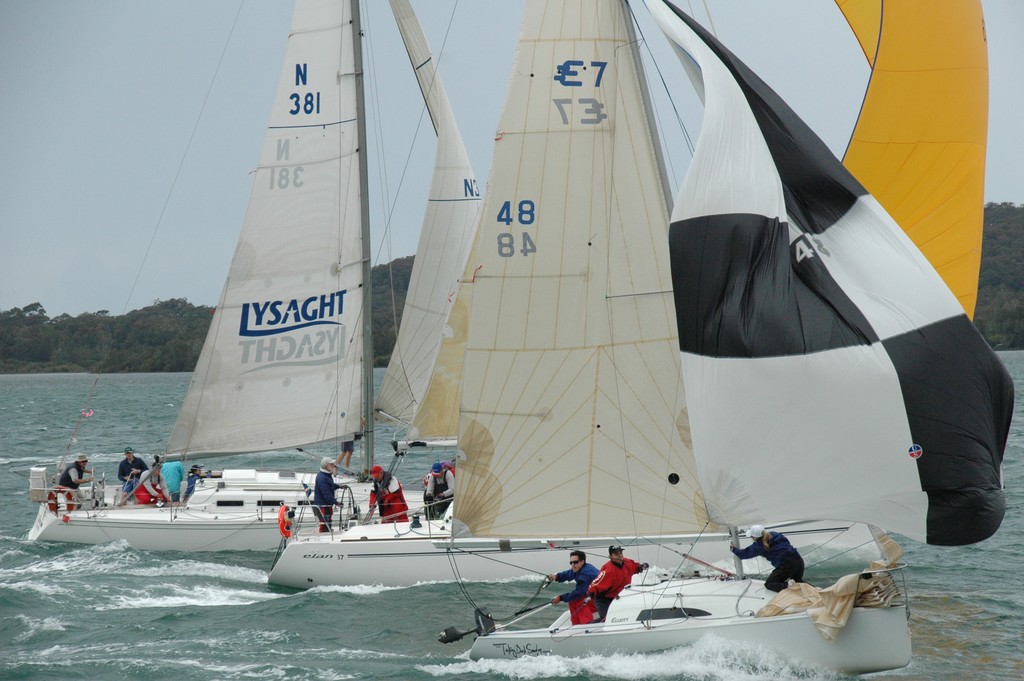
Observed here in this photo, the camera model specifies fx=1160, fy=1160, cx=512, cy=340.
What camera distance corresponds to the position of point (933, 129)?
555 inches

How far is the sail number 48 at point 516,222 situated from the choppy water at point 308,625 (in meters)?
4.19

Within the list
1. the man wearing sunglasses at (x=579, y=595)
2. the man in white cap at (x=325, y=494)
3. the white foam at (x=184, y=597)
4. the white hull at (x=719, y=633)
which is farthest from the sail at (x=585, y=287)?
the man in white cap at (x=325, y=494)

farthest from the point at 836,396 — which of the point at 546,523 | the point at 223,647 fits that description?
the point at 223,647

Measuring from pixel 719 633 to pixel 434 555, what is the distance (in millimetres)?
5527

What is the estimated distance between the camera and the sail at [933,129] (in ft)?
45.6

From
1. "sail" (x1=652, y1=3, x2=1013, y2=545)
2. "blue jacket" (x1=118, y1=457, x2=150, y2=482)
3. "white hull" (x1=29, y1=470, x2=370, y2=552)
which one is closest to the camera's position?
"sail" (x1=652, y1=3, x2=1013, y2=545)

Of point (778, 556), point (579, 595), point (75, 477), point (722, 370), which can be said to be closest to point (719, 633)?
point (778, 556)

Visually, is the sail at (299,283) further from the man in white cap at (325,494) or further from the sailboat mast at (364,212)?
the man in white cap at (325,494)

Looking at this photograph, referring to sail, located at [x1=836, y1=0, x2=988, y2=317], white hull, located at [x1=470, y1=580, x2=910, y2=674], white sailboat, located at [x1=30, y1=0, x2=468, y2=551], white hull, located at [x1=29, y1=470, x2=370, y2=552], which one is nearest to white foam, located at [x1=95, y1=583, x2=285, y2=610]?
white hull, located at [x1=29, y1=470, x2=370, y2=552]

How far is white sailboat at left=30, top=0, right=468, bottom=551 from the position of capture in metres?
20.3

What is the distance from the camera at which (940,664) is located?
11992mm

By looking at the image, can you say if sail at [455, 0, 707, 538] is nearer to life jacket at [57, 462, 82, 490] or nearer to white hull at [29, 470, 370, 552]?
white hull at [29, 470, 370, 552]

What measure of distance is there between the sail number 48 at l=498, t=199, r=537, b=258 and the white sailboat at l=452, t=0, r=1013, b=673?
0.20 ft

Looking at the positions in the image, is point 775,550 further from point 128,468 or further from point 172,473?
point 128,468
